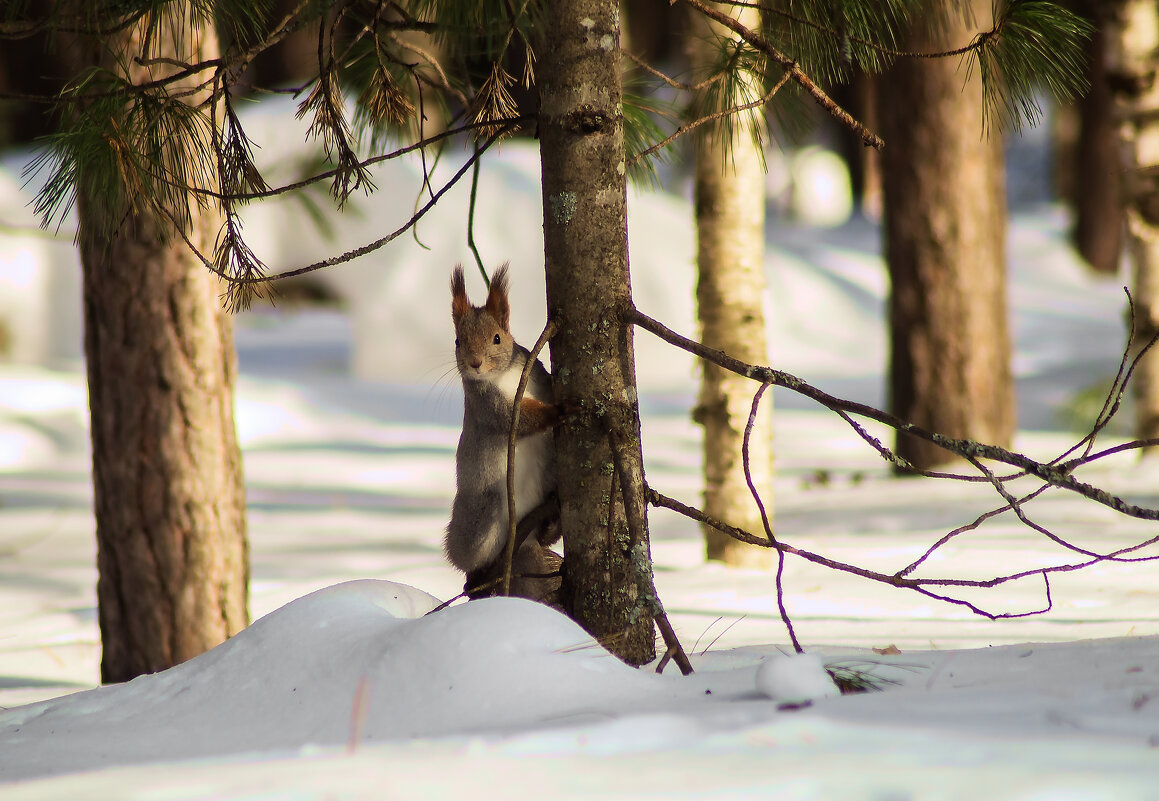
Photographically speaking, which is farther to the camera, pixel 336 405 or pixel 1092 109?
pixel 1092 109

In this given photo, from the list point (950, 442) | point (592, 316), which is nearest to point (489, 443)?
point (592, 316)

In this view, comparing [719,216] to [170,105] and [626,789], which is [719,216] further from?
[626,789]

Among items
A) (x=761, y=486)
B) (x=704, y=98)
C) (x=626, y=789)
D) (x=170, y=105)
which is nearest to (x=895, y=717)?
(x=626, y=789)

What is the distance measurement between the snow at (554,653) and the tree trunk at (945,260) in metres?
0.58

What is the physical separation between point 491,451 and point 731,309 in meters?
1.81

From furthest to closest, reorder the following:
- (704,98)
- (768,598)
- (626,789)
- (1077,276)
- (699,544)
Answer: (1077,276)
(699,544)
(768,598)
(704,98)
(626,789)

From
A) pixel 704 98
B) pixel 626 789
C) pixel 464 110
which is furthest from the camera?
pixel 704 98

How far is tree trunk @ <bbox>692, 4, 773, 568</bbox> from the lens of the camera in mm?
4027

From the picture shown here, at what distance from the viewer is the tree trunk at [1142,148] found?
193 inches

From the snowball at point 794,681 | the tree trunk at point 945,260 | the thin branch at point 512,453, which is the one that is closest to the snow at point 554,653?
the snowball at point 794,681

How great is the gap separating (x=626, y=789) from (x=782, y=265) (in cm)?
1128

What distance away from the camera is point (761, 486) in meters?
4.07

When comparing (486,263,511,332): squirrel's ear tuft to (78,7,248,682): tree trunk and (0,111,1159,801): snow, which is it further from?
(78,7,248,682): tree trunk

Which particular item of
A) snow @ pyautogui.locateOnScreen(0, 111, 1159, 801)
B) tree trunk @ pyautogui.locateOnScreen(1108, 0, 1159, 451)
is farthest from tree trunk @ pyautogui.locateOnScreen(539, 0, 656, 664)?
tree trunk @ pyautogui.locateOnScreen(1108, 0, 1159, 451)
